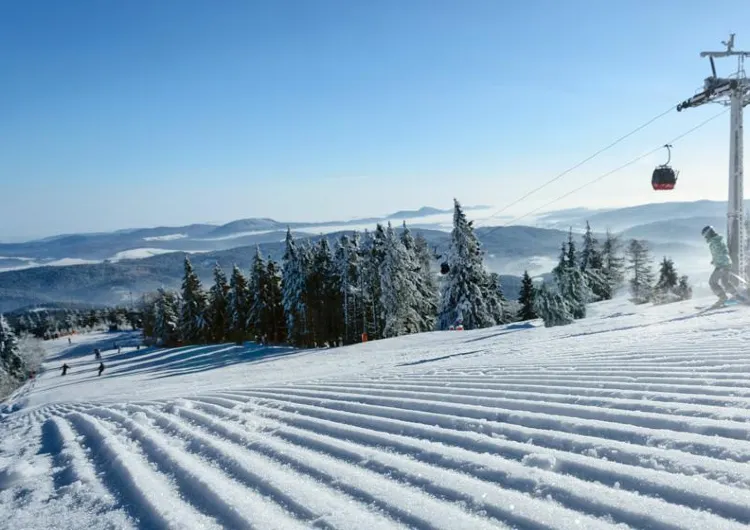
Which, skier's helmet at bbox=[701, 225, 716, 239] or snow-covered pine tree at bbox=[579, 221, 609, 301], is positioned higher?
skier's helmet at bbox=[701, 225, 716, 239]

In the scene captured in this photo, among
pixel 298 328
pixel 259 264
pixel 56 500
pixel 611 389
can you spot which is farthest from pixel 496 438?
pixel 259 264

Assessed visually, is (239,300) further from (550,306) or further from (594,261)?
(594,261)

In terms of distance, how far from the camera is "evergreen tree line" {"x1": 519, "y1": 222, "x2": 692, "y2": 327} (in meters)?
29.6

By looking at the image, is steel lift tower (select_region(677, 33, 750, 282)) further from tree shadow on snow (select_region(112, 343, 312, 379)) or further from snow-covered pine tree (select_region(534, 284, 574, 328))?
tree shadow on snow (select_region(112, 343, 312, 379))

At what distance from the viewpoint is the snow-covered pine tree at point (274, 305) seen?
48.8 meters

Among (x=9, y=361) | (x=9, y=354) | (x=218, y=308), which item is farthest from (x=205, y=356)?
(x=9, y=354)

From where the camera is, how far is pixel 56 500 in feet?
12.3

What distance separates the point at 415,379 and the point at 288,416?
8.93 ft

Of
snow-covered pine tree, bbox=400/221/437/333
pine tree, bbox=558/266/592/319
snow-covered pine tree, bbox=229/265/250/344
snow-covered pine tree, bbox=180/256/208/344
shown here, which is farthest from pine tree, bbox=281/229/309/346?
pine tree, bbox=558/266/592/319

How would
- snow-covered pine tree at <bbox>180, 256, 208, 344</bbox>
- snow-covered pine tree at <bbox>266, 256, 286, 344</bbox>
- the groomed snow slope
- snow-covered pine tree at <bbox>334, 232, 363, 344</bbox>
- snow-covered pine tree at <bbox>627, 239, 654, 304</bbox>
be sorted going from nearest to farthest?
the groomed snow slope
snow-covered pine tree at <bbox>334, 232, 363, 344</bbox>
snow-covered pine tree at <bbox>266, 256, 286, 344</bbox>
snow-covered pine tree at <bbox>180, 256, 208, 344</bbox>
snow-covered pine tree at <bbox>627, 239, 654, 304</bbox>

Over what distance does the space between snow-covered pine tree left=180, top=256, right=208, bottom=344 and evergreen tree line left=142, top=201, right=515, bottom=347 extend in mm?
120

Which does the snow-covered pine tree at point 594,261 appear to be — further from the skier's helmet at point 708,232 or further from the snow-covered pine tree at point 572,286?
the skier's helmet at point 708,232

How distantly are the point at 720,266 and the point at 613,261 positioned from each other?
50.9 metres

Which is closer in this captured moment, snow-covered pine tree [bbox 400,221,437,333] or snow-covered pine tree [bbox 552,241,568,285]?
snow-covered pine tree [bbox 552,241,568,285]
